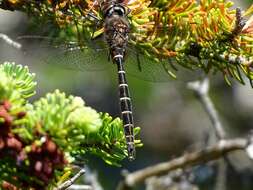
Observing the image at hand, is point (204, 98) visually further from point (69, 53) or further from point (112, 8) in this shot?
point (112, 8)

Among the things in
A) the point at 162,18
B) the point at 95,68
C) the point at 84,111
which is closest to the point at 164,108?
the point at 95,68

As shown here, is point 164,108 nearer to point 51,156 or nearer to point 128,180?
point 128,180

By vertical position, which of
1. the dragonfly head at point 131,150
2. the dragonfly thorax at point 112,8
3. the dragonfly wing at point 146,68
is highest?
the dragonfly thorax at point 112,8

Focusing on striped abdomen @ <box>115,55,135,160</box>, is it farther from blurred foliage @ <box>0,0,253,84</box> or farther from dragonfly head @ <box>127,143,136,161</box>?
blurred foliage @ <box>0,0,253,84</box>

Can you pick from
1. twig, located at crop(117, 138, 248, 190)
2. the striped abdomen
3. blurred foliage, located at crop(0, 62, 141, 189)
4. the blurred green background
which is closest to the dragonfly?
the striped abdomen

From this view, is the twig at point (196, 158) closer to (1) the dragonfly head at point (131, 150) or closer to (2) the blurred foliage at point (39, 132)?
(1) the dragonfly head at point (131, 150)

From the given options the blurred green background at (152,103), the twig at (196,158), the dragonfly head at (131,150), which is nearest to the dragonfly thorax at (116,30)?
the dragonfly head at (131,150)

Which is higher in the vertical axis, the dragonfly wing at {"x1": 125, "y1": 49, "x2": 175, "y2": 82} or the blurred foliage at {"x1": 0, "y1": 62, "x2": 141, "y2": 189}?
the dragonfly wing at {"x1": 125, "y1": 49, "x2": 175, "y2": 82}
